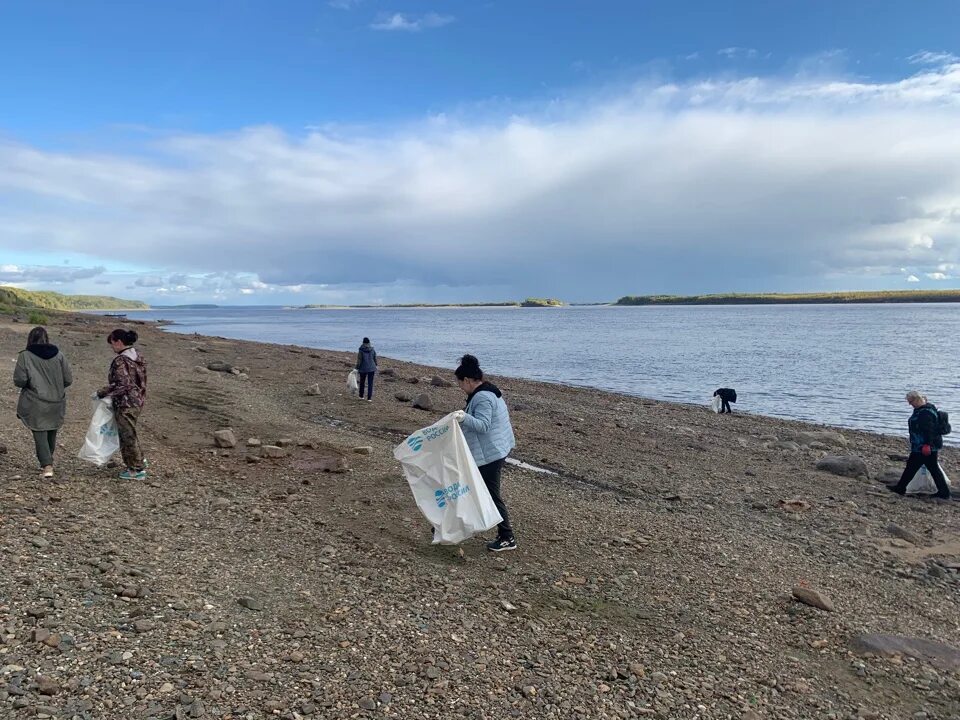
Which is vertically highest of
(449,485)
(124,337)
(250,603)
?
(124,337)

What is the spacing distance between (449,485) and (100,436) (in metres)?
4.81

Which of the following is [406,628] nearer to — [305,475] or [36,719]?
[36,719]

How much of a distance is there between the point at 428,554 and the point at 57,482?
472 centimetres

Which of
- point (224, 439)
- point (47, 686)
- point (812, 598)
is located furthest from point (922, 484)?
point (47, 686)

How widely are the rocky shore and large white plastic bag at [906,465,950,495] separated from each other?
0.44 metres

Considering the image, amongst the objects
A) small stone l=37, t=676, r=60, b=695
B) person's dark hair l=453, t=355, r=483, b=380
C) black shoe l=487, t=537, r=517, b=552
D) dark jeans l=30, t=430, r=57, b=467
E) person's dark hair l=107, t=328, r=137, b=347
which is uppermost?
person's dark hair l=107, t=328, r=137, b=347

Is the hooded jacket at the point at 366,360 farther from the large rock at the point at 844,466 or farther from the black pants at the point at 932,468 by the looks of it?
the black pants at the point at 932,468

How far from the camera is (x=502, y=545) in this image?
720 centimetres

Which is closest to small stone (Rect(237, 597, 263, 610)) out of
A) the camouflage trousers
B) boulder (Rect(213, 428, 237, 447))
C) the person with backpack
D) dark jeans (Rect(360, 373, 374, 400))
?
the camouflage trousers

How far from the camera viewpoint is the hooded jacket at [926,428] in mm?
11180

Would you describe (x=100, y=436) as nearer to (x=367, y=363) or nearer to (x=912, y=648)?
(x=912, y=648)

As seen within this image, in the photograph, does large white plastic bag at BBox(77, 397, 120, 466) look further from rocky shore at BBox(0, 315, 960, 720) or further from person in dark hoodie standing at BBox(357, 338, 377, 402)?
person in dark hoodie standing at BBox(357, 338, 377, 402)

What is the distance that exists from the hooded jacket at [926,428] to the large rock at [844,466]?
2063 mm

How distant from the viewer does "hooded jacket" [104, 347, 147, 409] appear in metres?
7.99
